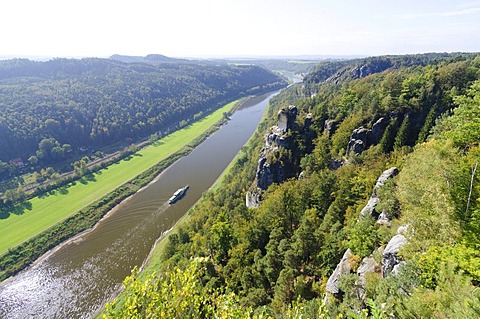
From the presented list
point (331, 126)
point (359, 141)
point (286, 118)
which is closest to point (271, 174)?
point (286, 118)

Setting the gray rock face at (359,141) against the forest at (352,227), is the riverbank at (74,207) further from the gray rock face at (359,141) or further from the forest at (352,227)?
the gray rock face at (359,141)

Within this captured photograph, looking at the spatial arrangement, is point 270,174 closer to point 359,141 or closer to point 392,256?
point 359,141

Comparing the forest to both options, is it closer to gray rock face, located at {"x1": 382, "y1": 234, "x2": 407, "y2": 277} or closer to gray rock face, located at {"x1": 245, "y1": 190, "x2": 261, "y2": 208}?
gray rock face, located at {"x1": 382, "y1": 234, "x2": 407, "y2": 277}

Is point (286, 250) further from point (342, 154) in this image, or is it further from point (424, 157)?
point (342, 154)

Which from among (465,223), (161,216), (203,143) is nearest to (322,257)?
(465,223)

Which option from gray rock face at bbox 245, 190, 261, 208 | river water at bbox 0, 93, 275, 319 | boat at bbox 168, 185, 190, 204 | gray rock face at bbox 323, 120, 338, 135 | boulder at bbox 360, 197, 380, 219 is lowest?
river water at bbox 0, 93, 275, 319

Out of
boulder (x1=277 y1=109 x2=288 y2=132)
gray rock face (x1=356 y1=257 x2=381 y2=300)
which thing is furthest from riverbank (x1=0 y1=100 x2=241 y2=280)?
gray rock face (x1=356 y1=257 x2=381 y2=300)
